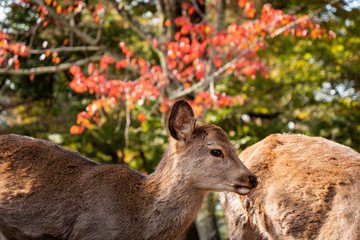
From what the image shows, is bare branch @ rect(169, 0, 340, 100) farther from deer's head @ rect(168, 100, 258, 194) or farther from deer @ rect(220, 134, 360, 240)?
deer's head @ rect(168, 100, 258, 194)

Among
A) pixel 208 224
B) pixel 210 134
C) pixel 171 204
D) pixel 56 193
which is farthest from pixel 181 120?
pixel 208 224

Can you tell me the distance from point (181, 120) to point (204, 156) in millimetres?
423

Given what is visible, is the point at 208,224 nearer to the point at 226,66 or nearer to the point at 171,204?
the point at 226,66

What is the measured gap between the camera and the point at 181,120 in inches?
196

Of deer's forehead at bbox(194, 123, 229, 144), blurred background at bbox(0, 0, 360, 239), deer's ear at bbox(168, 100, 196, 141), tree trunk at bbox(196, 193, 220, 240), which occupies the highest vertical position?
deer's ear at bbox(168, 100, 196, 141)

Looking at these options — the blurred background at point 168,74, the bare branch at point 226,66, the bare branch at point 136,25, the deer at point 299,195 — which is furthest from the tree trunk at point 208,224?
the bare branch at point 136,25

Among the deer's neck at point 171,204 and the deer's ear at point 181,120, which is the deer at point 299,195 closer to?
the deer's neck at point 171,204

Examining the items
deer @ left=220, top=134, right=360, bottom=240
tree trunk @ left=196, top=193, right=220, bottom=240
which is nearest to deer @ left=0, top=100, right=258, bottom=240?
deer @ left=220, top=134, right=360, bottom=240

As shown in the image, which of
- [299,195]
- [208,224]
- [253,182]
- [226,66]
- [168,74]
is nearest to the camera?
[253,182]

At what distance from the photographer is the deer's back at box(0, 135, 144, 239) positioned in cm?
461

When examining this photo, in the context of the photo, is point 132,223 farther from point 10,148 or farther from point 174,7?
point 174,7

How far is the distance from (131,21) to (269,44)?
21.0ft

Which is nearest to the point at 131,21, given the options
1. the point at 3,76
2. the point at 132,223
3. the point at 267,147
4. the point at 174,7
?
the point at 174,7

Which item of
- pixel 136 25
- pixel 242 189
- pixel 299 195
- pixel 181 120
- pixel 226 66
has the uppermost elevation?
pixel 136 25
